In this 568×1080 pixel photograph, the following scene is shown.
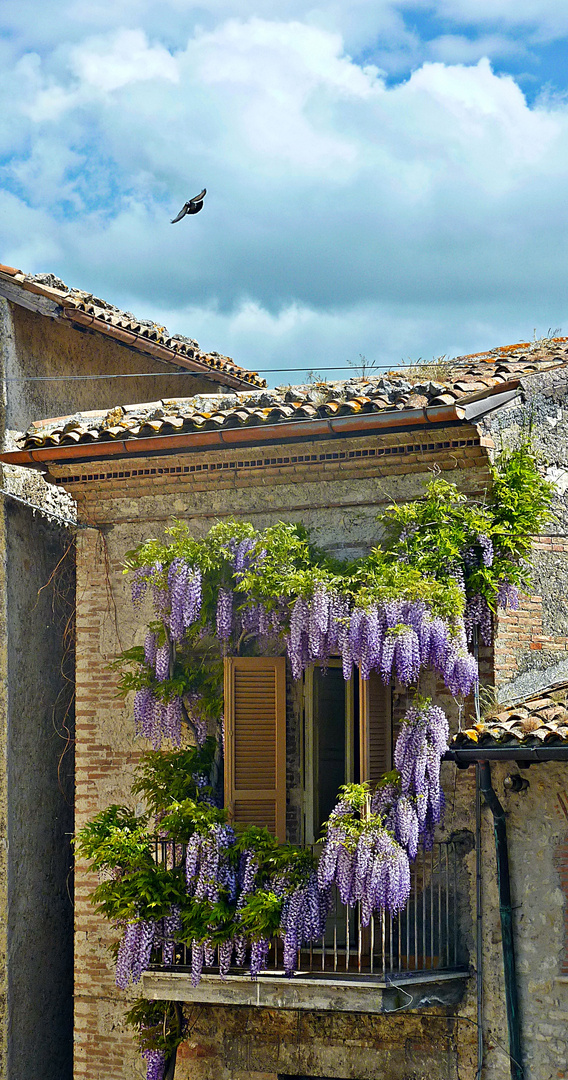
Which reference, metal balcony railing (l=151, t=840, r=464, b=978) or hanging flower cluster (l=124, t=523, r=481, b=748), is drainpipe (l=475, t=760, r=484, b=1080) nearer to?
metal balcony railing (l=151, t=840, r=464, b=978)

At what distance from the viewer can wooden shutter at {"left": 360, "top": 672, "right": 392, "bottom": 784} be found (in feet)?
27.2

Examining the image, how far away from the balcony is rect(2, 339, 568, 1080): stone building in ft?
0.05

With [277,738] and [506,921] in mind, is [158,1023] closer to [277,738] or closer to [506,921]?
[277,738]

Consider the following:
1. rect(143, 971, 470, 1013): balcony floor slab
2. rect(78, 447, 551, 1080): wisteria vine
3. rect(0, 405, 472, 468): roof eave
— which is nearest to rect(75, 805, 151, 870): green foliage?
rect(78, 447, 551, 1080): wisteria vine

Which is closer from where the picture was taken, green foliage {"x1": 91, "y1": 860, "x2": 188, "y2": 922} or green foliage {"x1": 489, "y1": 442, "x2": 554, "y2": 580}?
green foliage {"x1": 91, "y1": 860, "x2": 188, "y2": 922}

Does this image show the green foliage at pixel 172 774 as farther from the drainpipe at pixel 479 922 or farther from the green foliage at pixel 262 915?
the drainpipe at pixel 479 922

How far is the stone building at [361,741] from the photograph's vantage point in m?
7.71

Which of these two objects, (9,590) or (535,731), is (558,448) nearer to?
(535,731)

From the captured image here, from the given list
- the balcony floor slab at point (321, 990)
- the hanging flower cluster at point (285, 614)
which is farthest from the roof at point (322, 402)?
the balcony floor slab at point (321, 990)

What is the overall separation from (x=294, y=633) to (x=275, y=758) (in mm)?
1009

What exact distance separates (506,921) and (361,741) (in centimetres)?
147

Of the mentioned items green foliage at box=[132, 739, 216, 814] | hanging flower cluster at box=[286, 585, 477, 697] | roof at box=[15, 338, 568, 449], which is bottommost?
green foliage at box=[132, 739, 216, 814]

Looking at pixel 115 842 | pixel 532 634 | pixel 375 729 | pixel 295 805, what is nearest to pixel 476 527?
pixel 532 634

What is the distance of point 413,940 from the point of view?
820 cm
